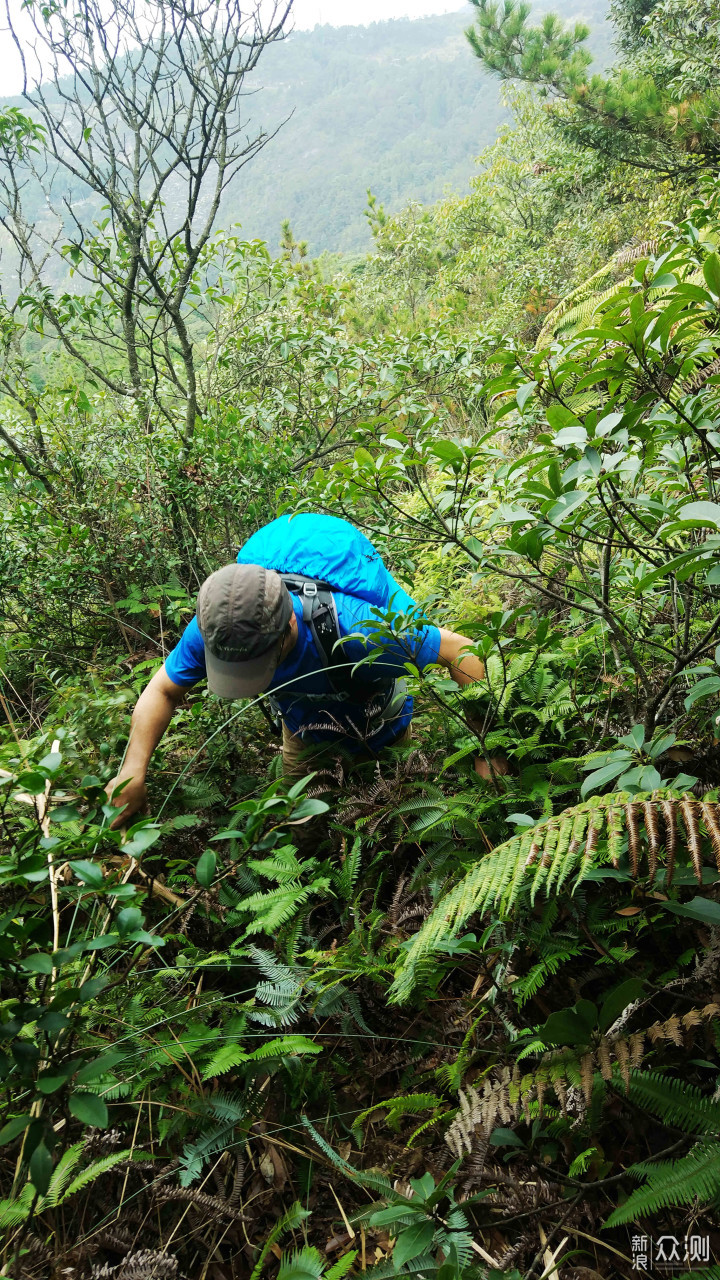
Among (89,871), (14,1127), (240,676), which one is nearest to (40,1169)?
(14,1127)

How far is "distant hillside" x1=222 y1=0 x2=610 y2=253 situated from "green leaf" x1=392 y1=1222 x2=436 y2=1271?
331ft

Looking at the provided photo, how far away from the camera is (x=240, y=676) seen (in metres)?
2.32

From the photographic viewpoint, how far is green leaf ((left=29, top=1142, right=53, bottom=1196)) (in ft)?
3.62

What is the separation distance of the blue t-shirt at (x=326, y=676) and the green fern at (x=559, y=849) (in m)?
0.82

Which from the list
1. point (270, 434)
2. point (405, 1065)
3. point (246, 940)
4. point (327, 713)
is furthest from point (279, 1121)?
point (270, 434)

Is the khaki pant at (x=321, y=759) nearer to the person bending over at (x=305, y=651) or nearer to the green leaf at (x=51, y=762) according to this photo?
the person bending over at (x=305, y=651)

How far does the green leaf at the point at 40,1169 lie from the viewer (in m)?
1.10

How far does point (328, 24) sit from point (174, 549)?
221422 mm

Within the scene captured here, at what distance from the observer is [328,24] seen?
166 meters

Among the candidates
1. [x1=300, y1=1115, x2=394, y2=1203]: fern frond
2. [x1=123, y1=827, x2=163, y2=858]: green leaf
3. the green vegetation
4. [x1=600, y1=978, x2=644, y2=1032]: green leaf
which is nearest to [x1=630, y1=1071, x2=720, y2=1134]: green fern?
the green vegetation

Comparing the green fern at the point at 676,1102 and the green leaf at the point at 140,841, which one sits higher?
the green leaf at the point at 140,841

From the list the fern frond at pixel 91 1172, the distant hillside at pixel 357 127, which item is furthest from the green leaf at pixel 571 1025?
the distant hillside at pixel 357 127

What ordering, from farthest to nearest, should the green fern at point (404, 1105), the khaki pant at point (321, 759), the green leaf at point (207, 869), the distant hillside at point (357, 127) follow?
1. the distant hillside at point (357, 127)
2. the khaki pant at point (321, 759)
3. the green fern at point (404, 1105)
4. the green leaf at point (207, 869)

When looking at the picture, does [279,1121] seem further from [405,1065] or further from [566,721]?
[566,721]
